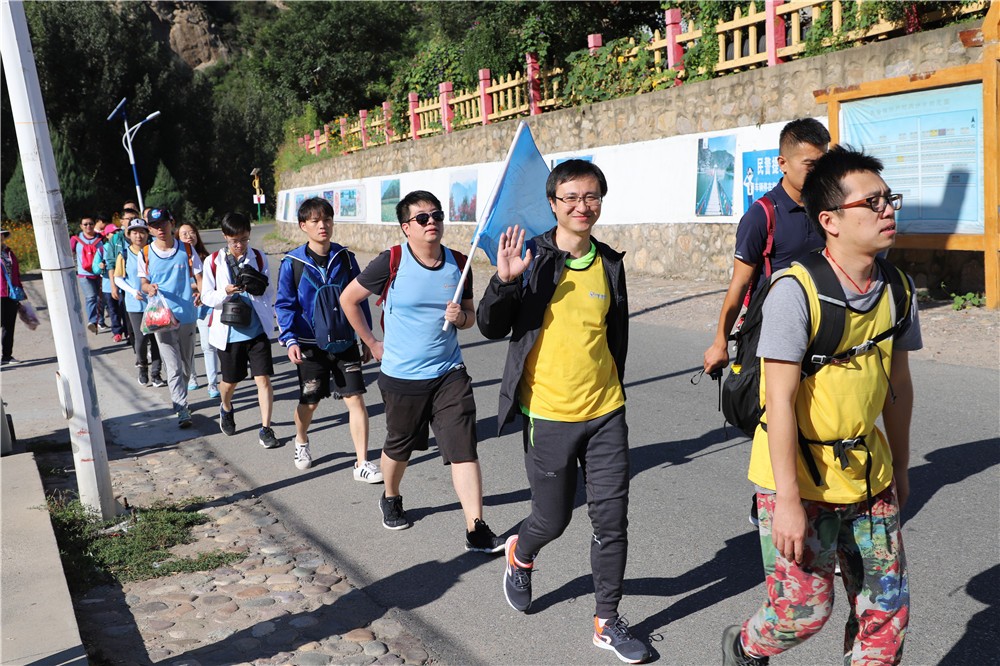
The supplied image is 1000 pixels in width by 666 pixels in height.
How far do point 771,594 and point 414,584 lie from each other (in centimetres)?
214

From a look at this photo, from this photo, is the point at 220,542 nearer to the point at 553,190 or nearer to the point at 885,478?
the point at 553,190

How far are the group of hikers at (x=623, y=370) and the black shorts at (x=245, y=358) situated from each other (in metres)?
0.91

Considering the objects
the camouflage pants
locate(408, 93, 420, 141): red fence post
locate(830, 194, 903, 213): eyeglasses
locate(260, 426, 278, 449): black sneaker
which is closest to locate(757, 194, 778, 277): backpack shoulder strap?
locate(830, 194, 903, 213): eyeglasses

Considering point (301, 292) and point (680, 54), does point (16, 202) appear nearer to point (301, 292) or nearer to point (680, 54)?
point (680, 54)

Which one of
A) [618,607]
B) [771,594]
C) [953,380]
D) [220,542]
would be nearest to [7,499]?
[220,542]

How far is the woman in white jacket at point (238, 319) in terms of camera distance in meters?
7.31

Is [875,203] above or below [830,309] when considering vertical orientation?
above

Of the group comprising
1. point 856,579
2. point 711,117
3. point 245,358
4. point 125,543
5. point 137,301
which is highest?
point 711,117

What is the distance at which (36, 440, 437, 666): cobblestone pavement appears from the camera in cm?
379

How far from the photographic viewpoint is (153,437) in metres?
7.98

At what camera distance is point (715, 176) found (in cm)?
1422

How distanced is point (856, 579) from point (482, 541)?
2.39 metres

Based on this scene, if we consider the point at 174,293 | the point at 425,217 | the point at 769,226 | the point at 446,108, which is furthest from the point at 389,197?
the point at 769,226

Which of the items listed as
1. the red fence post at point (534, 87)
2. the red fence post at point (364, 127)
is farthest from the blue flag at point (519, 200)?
the red fence post at point (364, 127)
